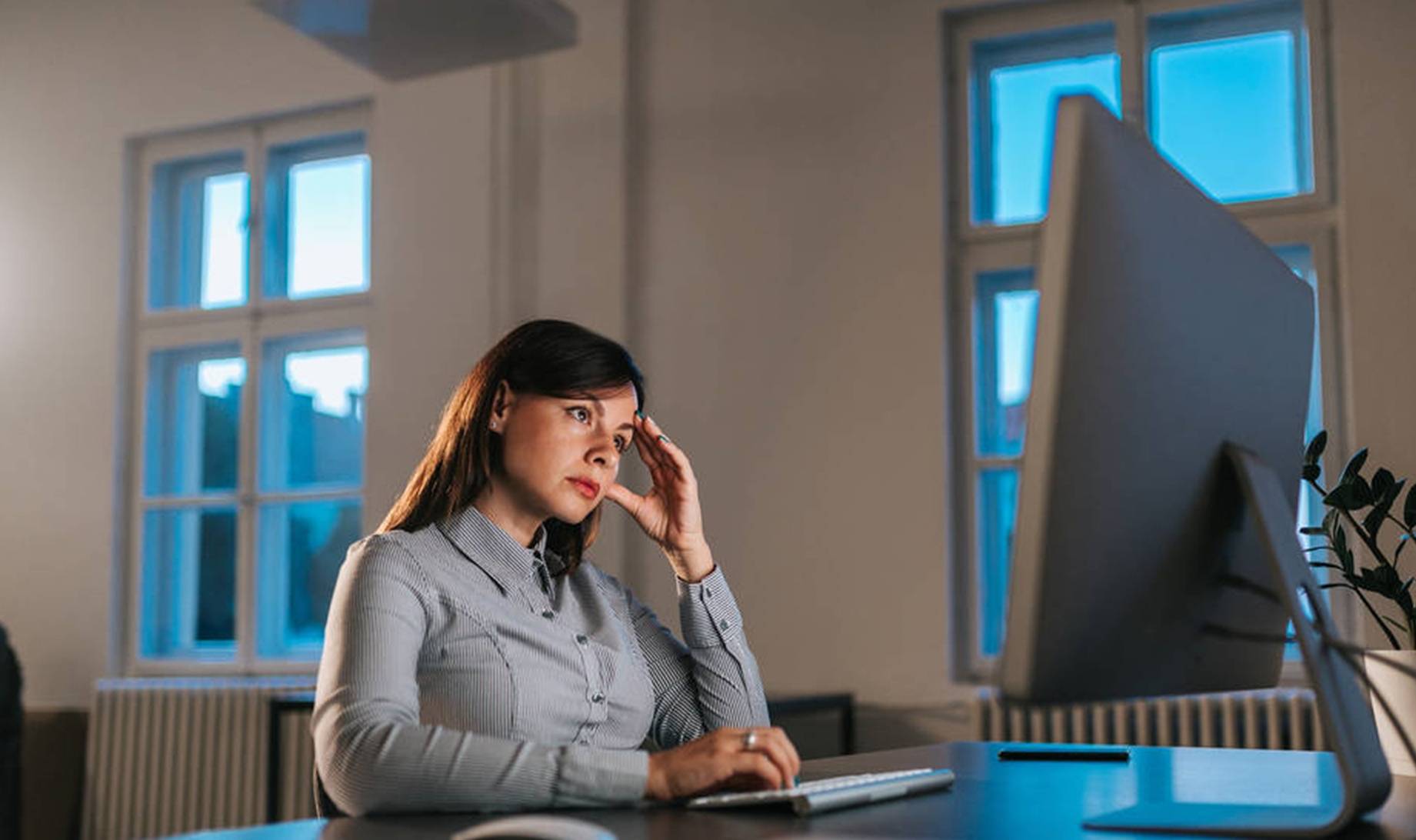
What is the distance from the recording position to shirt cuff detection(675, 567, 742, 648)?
1.99m

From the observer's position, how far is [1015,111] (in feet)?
14.1

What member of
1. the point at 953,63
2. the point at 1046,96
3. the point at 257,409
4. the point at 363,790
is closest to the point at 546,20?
the point at 953,63

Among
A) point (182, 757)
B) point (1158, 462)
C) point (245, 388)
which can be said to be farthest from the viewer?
point (245, 388)

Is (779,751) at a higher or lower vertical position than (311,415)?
lower

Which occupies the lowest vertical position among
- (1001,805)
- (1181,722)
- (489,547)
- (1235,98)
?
(1181,722)

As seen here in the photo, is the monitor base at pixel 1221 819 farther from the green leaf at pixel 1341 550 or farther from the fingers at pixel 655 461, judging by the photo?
the green leaf at pixel 1341 550

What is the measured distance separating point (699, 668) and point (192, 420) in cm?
382

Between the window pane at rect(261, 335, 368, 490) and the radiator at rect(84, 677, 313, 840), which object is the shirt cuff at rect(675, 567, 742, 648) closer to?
the radiator at rect(84, 677, 313, 840)

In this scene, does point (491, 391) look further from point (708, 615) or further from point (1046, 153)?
point (1046, 153)

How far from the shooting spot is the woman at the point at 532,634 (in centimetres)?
138

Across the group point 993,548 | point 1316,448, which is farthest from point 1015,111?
point 1316,448

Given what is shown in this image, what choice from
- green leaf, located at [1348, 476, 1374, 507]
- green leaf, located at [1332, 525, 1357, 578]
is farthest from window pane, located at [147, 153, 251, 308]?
green leaf, located at [1348, 476, 1374, 507]

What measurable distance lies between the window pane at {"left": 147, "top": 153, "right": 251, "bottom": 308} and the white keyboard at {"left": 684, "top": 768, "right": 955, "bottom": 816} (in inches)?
171

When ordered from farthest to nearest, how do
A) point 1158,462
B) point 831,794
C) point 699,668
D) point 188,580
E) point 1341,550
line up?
point 188,580 → point 1341,550 → point 699,668 → point 831,794 → point 1158,462
